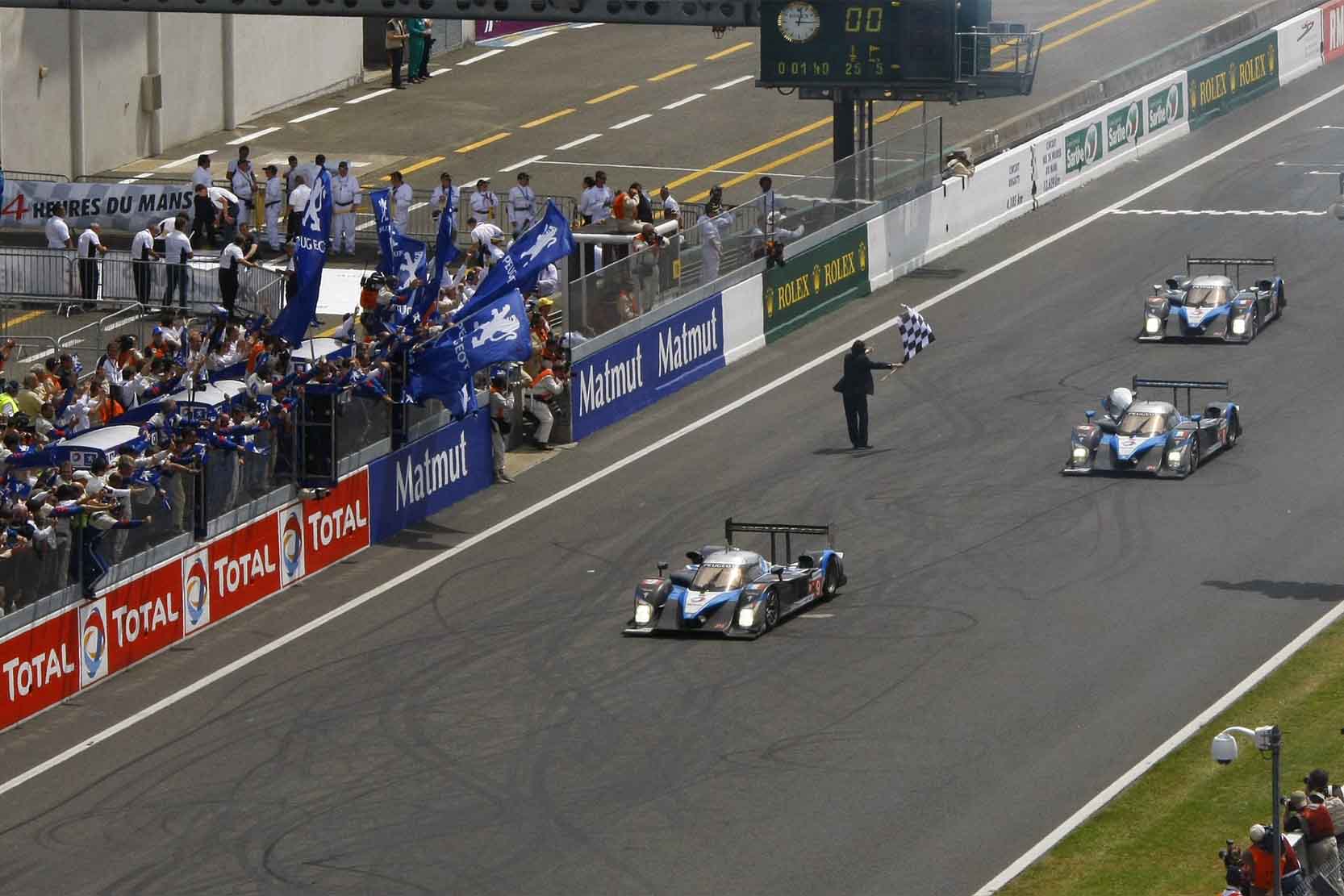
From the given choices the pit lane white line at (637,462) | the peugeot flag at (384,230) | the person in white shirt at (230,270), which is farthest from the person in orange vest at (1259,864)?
the person in white shirt at (230,270)

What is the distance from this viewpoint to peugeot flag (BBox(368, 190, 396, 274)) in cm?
3578

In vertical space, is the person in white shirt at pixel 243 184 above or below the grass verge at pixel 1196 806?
above

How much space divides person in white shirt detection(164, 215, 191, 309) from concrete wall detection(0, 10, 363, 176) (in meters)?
9.71

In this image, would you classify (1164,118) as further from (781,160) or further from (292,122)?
(292,122)

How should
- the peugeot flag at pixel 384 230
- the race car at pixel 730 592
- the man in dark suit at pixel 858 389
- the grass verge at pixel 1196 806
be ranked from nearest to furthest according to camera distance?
the grass verge at pixel 1196 806, the race car at pixel 730 592, the peugeot flag at pixel 384 230, the man in dark suit at pixel 858 389

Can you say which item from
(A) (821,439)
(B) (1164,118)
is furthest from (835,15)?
(B) (1164,118)

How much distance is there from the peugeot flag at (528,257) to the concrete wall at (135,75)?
62.2 ft

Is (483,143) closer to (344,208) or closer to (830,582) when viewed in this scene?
(344,208)

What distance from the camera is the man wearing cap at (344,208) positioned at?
46.3m

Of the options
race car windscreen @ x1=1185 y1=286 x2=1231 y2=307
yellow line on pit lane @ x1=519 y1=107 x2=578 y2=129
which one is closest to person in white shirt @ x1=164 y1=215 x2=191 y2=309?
race car windscreen @ x1=1185 y1=286 x2=1231 y2=307

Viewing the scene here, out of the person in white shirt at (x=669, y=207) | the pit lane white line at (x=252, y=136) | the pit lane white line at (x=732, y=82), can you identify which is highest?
the pit lane white line at (x=732, y=82)

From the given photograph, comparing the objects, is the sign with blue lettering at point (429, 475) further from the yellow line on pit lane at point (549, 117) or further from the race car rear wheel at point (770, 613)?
the yellow line on pit lane at point (549, 117)

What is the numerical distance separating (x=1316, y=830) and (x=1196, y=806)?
8.31 feet

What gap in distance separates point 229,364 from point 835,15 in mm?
14109
